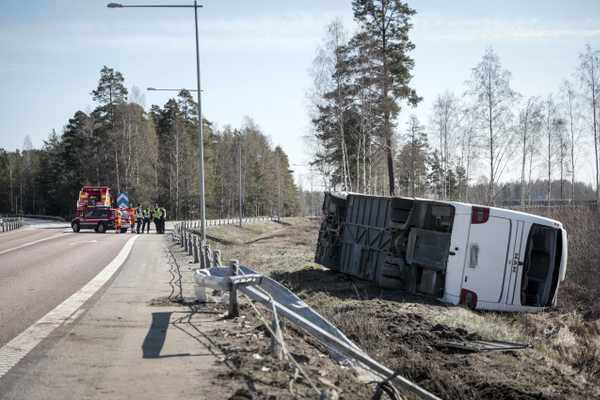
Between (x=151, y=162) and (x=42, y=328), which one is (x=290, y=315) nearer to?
(x=42, y=328)

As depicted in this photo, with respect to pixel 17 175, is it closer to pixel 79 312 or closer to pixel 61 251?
pixel 61 251

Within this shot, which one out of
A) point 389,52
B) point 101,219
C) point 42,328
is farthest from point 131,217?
point 42,328

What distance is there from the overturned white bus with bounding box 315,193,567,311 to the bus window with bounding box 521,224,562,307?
0.02m

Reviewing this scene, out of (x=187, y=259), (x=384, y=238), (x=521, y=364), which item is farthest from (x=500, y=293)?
(x=187, y=259)

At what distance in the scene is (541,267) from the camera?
43.1ft

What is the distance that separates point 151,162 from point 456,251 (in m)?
59.1

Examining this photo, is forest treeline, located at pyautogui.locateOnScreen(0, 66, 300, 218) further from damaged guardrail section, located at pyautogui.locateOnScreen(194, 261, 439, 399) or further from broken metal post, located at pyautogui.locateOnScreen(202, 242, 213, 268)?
damaged guardrail section, located at pyautogui.locateOnScreen(194, 261, 439, 399)

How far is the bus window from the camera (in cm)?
1204

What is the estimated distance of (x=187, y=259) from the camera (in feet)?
62.3

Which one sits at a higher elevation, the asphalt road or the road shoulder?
the road shoulder

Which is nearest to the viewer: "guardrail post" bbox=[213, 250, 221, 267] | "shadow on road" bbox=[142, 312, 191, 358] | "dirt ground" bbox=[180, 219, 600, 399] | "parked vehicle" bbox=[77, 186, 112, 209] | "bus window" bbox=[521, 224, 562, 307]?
"dirt ground" bbox=[180, 219, 600, 399]

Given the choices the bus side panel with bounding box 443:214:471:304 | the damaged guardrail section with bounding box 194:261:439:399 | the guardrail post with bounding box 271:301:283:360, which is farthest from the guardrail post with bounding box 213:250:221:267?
the guardrail post with bounding box 271:301:283:360

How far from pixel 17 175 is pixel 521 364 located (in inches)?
4222

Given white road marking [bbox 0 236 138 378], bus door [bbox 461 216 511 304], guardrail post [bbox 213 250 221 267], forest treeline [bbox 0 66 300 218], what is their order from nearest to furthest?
white road marking [bbox 0 236 138 378] < bus door [bbox 461 216 511 304] < guardrail post [bbox 213 250 221 267] < forest treeline [bbox 0 66 300 218]
